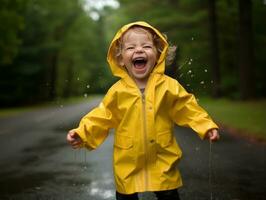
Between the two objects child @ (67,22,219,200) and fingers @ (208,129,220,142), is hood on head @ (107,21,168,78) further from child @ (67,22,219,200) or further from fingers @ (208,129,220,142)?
fingers @ (208,129,220,142)

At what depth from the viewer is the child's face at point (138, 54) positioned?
15.0 feet

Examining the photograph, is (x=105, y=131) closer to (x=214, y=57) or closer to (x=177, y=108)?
(x=177, y=108)

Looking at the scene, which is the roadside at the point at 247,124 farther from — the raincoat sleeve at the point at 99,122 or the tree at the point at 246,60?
the raincoat sleeve at the point at 99,122

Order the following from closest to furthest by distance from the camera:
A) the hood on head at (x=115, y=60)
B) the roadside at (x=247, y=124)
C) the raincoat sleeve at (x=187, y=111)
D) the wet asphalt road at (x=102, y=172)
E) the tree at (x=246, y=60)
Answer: the raincoat sleeve at (x=187, y=111) < the hood on head at (x=115, y=60) < the wet asphalt road at (x=102, y=172) < the roadside at (x=247, y=124) < the tree at (x=246, y=60)

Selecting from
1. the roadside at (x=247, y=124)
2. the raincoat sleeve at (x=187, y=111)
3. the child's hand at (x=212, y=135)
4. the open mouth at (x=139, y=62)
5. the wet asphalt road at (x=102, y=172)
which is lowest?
the roadside at (x=247, y=124)

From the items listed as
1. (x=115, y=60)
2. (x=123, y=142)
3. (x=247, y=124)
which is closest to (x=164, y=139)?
(x=123, y=142)

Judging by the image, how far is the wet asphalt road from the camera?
6926 millimetres

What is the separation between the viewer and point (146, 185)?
14.5 feet

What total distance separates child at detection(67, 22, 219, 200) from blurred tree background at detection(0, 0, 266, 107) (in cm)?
1887

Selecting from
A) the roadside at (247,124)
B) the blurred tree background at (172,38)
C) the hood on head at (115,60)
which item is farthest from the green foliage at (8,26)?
the hood on head at (115,60)

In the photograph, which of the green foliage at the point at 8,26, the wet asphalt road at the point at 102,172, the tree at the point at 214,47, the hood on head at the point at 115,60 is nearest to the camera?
the hood on head at the point at 115,60

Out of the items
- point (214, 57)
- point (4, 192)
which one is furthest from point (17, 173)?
point (214, 57)

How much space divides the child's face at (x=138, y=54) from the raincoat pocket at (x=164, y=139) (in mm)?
483

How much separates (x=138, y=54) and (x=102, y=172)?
4490mm
